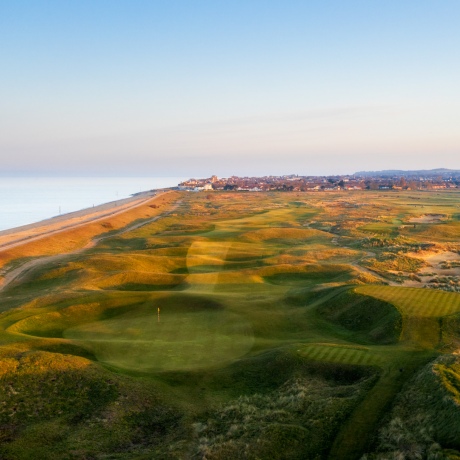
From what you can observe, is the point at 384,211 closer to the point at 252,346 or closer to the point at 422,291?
the point at 422,291

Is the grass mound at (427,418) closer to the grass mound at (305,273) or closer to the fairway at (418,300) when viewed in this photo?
the fairway at (418,300)

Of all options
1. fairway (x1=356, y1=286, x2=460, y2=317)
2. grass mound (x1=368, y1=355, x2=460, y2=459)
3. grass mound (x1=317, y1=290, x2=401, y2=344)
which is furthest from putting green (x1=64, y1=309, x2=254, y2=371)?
fairway (x1=356, y1=286, x2=460, y2=317)

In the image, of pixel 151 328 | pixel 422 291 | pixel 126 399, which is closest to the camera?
pixel 126 399

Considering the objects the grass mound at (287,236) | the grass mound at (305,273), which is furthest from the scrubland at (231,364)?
the grass mound at (287,236)

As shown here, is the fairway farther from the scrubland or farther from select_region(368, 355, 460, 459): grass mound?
select_region(368, 355, 460, 459): grass mound

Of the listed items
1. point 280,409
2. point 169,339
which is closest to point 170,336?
point 169,339

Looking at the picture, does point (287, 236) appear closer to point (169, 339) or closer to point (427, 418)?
point (169, 339)

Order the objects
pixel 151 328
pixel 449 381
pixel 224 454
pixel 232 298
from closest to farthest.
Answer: pixel 224 454
pixel 449 381
pixel 151 328
pixel 232 298

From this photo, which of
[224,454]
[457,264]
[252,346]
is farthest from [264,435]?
[457,264]
